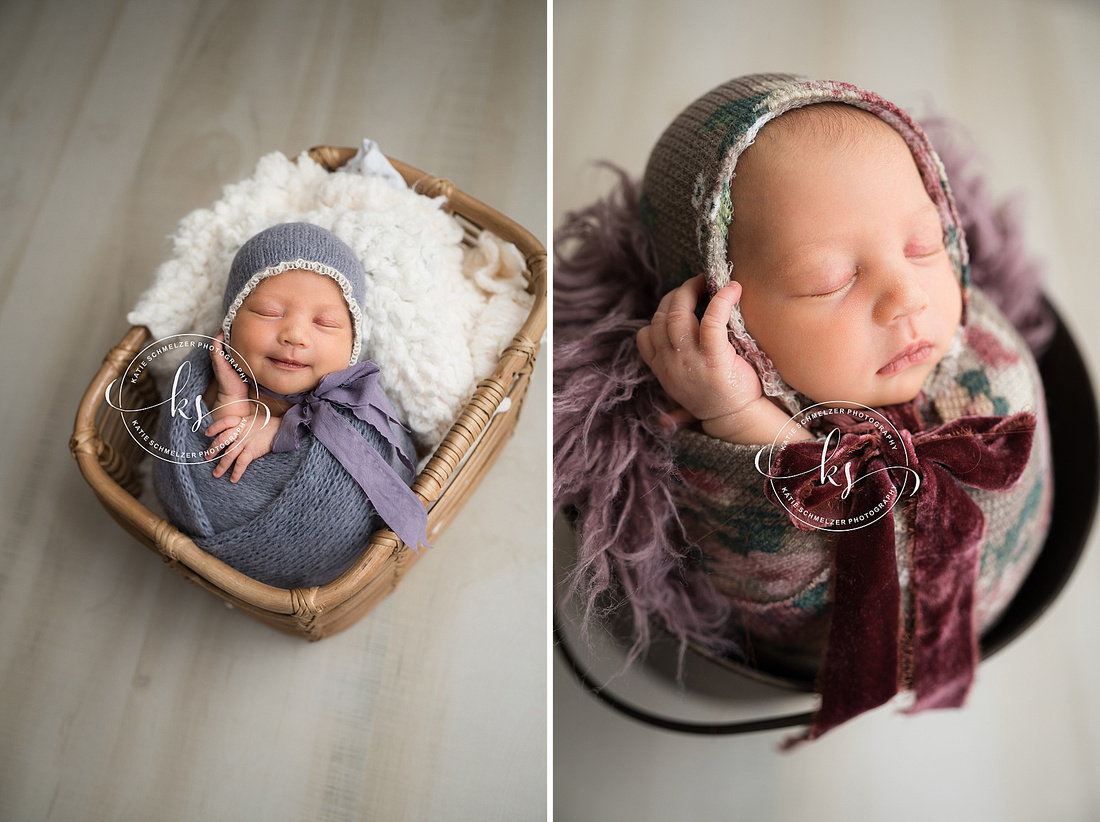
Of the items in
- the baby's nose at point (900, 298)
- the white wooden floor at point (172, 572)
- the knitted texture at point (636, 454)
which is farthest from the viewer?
the white wooden floor at point (172, 572)

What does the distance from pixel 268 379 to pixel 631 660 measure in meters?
0.36

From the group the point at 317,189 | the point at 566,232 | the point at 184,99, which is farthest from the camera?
the point at 184,99

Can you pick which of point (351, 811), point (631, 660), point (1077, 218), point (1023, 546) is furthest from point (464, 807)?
point (1077, 218)

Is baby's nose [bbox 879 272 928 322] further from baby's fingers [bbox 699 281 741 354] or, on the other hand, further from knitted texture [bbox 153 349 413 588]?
knitted texture [bbox 153 349 413 588]

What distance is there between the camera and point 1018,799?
0.59m

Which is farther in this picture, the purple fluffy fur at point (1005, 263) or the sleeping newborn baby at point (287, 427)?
the purple fluffy fur at point (1005, 263)

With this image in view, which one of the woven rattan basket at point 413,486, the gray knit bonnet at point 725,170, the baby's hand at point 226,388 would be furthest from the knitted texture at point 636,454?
the baby's hand at point 226,388

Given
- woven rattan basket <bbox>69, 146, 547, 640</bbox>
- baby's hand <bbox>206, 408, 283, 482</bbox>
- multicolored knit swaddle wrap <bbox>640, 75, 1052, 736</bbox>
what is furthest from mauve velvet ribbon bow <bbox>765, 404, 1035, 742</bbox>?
baby's hand <bbox>206, 408, 283, 482</bbox>

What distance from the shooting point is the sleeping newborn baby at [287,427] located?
1.92 feet

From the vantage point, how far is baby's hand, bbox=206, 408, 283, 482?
23.5 inches

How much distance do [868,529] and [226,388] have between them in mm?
486

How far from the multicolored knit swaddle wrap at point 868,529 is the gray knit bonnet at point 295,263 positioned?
27cm

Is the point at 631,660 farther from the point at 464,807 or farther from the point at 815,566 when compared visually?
the point at 464,807

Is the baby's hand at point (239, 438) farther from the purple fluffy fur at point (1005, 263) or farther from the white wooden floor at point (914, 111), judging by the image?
the purple fluffy fur at point (1005, 263)
